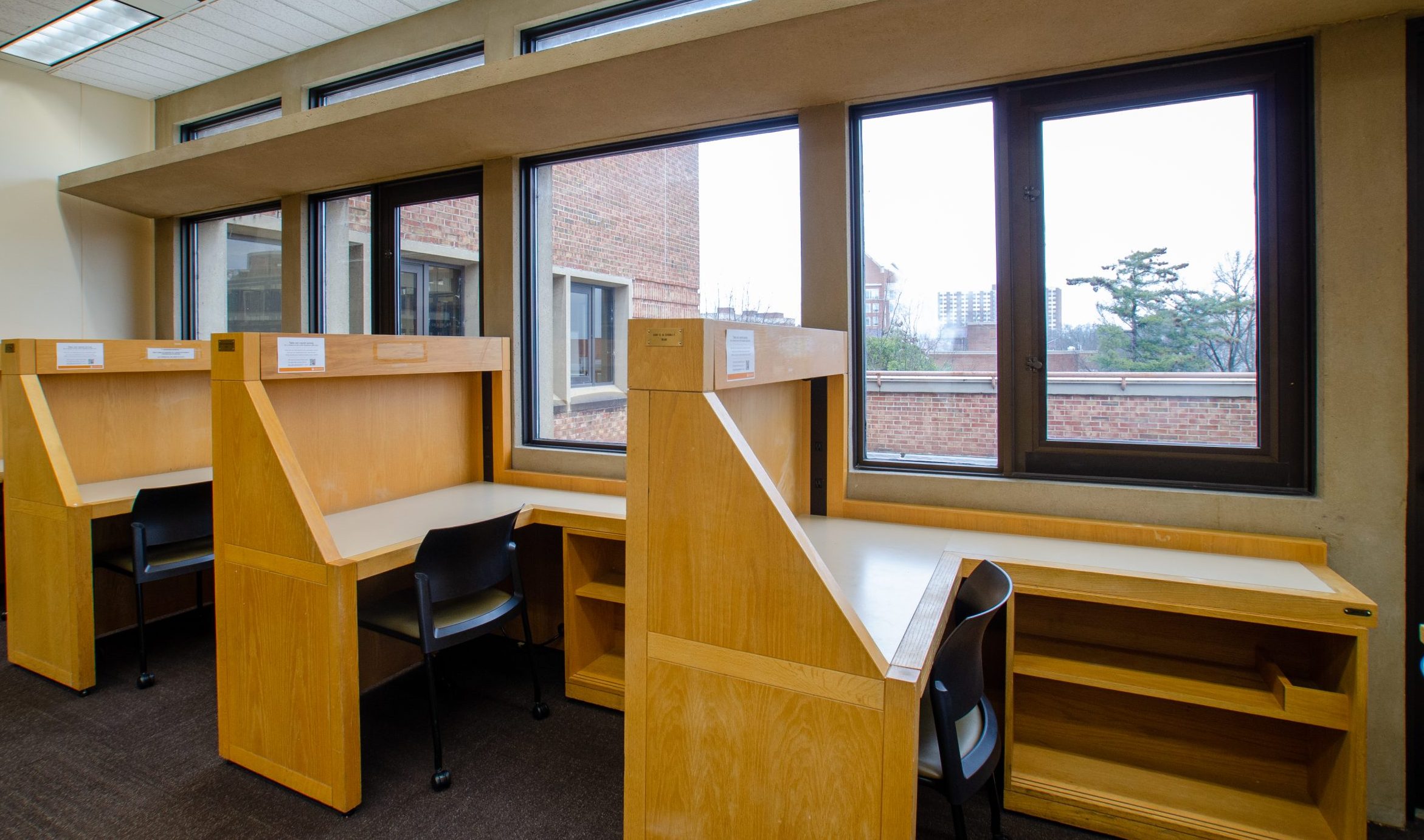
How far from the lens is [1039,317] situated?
97.0 inches

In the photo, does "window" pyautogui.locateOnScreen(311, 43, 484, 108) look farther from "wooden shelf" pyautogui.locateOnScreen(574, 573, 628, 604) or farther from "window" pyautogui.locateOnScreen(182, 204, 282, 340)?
"wooden shelf" pyautogui.locateOnScreen(574, 573, 628, 604)

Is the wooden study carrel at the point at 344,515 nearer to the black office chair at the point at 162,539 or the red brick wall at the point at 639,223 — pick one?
the red brick wall at the point at 639,223

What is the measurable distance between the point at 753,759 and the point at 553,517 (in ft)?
4.69

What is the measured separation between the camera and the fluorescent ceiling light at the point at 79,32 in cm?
344

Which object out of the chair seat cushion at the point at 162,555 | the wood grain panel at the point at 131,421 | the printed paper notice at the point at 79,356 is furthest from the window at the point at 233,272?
the chair seat cushion at the point at 162,555

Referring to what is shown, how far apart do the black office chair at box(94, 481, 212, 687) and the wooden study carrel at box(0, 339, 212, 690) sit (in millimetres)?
150

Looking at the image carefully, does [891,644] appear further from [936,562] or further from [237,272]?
[237,272]

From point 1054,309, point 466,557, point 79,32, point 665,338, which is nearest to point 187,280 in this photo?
point 79,32

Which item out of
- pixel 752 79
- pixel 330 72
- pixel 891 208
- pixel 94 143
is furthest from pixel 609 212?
pixel 94 143

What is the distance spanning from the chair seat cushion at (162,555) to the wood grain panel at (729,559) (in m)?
2.44

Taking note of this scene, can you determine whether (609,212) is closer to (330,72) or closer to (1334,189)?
(330,72)

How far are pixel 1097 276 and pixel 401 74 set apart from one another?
11.6ft

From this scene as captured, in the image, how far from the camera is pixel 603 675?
2.76 metres

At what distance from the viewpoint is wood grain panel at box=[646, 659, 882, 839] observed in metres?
1.46
